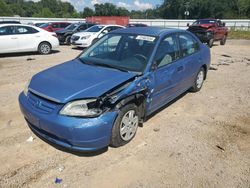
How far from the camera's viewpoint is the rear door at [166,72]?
430cm

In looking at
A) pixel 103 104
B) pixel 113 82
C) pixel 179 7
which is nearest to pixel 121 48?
pixel 113 82

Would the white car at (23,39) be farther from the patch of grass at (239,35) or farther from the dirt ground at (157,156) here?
the patch of grass at (239,35)

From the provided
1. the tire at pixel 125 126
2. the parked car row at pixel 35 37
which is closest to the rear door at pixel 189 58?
the tire at pixel 125 126

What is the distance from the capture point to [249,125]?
4.84m

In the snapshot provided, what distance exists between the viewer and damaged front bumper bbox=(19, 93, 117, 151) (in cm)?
321

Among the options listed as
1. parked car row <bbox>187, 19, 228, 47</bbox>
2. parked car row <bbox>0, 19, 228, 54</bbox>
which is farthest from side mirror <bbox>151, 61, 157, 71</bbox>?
parked car row <bbox>187, 19, 228, 47</bbox>

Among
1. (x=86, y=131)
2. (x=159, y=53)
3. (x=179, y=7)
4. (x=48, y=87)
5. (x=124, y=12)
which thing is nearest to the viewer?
(x=86, y=131)

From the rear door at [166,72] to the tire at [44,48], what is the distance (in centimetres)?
875

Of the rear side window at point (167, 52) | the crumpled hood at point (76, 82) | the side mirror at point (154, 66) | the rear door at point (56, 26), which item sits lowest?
the crumpled hood at point (76, 82)

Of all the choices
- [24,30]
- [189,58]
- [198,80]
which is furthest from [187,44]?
[24,30]

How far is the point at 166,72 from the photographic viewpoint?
177 inches

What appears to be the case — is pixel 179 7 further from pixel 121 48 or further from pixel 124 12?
pixel 121 48

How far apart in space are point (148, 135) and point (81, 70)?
152 cm

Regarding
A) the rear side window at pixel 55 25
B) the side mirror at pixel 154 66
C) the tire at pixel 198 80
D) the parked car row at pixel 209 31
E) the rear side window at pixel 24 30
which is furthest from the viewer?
the rear side window at pixel 55 25
